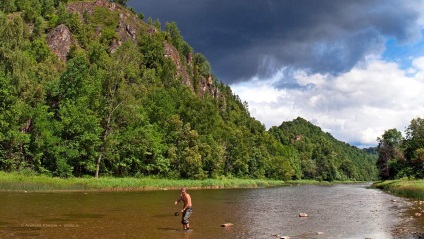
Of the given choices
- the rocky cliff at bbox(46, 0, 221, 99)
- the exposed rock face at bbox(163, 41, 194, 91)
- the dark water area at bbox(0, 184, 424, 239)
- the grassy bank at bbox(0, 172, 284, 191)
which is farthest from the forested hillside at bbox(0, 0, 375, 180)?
the exposed rock face at bbox(163, 41, 194, 91)

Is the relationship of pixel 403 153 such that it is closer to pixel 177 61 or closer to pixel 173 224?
pixel 173 224

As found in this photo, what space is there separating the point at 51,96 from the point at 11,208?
52335 mm

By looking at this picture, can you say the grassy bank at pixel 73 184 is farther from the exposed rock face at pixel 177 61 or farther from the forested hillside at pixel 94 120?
the exposed rock face at pixel 177 61

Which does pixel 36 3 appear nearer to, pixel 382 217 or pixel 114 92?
pixel 114 92

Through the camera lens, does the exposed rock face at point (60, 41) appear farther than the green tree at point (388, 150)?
Yes

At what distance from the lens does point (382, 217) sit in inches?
1252

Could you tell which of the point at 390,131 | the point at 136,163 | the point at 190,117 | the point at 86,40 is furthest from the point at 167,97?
the point at 390,131

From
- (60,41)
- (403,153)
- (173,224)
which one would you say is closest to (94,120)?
(173,224)

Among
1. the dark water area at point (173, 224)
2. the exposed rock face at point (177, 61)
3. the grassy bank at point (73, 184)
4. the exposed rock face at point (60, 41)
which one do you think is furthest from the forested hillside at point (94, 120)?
the exposed rock face at point (177, 61)

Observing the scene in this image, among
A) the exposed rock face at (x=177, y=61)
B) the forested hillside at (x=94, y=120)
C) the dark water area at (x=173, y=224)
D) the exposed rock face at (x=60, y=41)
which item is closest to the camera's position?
the dark water area at (x=173, y=224)

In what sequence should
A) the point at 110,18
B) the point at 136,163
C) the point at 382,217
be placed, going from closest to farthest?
the point at 382,217, the point at 136,163, the point at 110,18

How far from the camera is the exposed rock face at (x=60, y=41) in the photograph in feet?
432

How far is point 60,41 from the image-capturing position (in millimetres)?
134125

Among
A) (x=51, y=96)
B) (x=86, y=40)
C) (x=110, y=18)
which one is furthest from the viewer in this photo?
(x=110, y=18)
